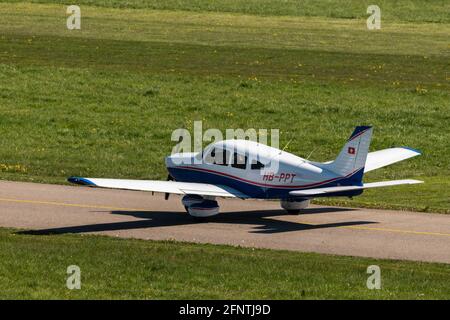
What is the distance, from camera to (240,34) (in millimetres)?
71062

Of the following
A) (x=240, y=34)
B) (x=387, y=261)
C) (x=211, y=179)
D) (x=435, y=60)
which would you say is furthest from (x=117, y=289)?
(x=240, y=34)

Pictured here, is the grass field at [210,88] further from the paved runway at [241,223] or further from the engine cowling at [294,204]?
the engine cowling at [294,204]

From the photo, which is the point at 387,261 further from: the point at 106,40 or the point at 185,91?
the point at 106,40

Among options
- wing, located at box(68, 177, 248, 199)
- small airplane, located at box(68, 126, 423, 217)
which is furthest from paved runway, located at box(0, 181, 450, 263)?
wing, located at box(68, 177, 248, 199)

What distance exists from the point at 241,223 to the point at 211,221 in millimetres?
872

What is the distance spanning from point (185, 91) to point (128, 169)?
1394 centimetres

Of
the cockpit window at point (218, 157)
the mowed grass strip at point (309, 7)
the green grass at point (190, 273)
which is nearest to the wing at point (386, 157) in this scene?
the cockpit window at point (218, 157)

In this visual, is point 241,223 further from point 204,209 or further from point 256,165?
point 256,165

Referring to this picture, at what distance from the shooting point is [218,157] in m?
31.6

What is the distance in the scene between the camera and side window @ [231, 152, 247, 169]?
30984mm

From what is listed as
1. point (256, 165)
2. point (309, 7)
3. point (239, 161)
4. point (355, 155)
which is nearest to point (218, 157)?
point (239, 161)

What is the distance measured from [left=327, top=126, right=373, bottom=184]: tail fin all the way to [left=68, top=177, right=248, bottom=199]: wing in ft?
9.72
